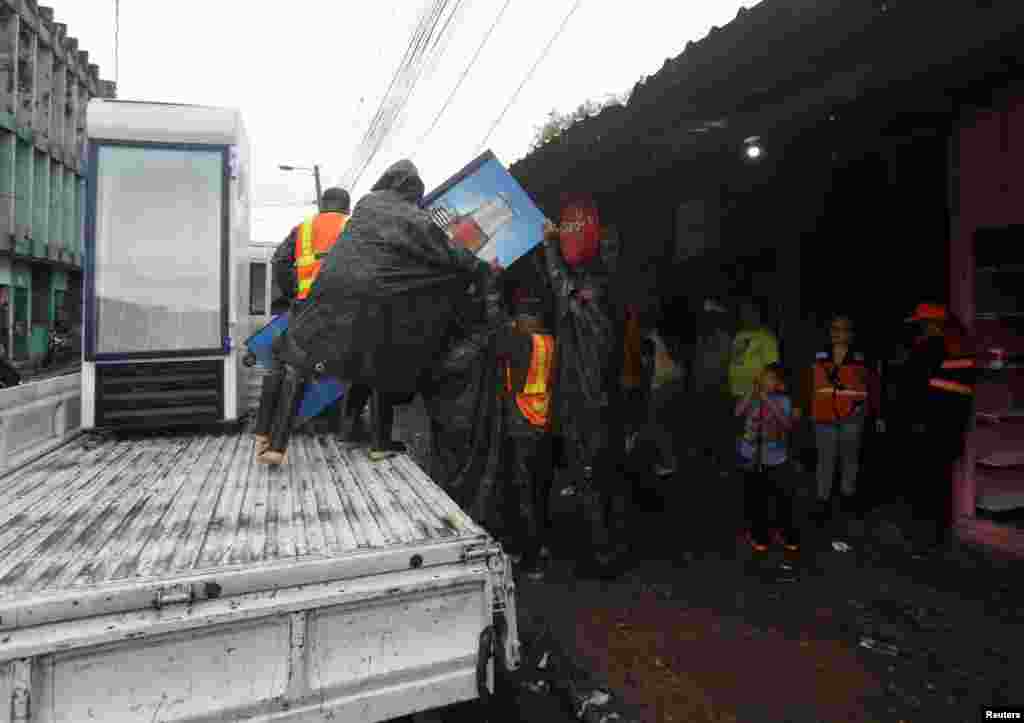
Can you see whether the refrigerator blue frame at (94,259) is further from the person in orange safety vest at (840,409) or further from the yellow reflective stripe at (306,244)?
the person in orange safety vest at (840,409)

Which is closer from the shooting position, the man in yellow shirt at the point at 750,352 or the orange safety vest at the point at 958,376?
the orange safety vest at the point at 958,376

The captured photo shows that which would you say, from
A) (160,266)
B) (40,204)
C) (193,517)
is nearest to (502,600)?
(193,517)

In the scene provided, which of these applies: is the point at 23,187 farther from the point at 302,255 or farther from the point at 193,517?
the point at 193,517

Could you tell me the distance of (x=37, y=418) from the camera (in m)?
3.43

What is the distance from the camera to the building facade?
19.3 metres

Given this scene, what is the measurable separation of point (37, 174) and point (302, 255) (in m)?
25.4

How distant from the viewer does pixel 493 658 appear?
1.83 m

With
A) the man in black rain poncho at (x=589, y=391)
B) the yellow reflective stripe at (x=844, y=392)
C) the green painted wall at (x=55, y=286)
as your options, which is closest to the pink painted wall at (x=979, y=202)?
the yellow reflective stripe at (x=844, y=392)

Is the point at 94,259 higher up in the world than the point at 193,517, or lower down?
higher up

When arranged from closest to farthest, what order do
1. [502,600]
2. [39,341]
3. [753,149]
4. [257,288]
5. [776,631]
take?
[502,600]
[776,631]
[753,149]
[257,288]
[39,341]

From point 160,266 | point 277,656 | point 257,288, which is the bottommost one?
point 277,656

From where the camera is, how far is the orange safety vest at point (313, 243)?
147 inches

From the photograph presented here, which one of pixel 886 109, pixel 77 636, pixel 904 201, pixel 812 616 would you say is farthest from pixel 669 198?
pixel 77 636

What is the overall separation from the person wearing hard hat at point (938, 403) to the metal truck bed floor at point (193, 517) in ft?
12.7
